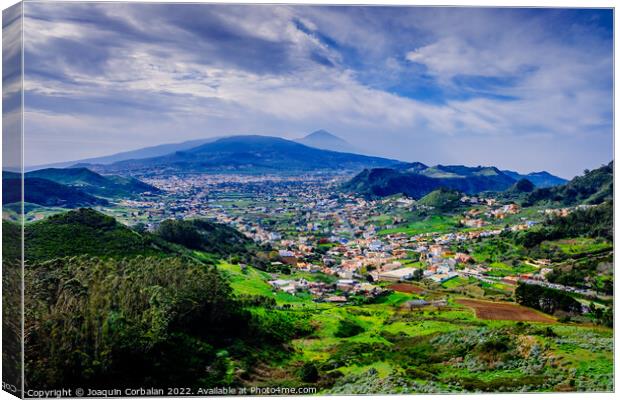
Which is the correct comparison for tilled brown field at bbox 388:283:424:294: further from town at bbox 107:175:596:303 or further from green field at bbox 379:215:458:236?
green field at bbox 379:215:458:236

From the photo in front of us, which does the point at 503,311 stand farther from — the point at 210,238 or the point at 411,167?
the point at 210,238

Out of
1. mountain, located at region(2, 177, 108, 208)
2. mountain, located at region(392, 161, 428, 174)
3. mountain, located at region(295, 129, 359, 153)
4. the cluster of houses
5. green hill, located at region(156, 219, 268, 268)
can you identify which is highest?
mountain, located at region(295, 129, 359, 153)

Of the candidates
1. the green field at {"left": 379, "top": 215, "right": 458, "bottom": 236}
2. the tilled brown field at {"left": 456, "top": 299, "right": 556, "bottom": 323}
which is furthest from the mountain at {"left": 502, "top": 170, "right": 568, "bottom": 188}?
the tilled brown field at {"left": 456, "top": 299, "right": 556, "bottom": 323}

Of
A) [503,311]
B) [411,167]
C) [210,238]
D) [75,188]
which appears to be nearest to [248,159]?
[210,238]

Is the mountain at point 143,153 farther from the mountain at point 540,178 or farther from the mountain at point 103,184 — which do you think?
the mountain at point 540,178

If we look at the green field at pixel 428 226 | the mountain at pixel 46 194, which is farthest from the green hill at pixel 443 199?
the mountain at pixel 46 194

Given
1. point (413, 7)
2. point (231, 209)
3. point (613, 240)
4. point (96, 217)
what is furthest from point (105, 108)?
point (613, 240)

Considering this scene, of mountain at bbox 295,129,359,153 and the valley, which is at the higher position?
mountain at bbox 295,129,359,153
